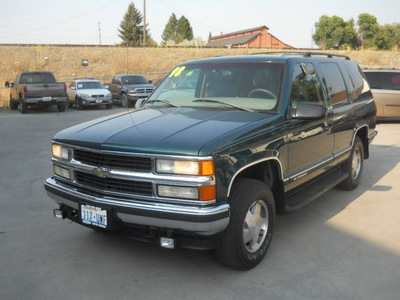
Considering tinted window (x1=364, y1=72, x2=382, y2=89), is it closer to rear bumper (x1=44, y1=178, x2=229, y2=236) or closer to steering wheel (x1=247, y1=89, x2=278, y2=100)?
steering wheel (x1=247, y1=89, x2=278, y2=100)

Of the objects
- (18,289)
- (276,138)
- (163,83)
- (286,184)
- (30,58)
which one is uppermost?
(30,58)

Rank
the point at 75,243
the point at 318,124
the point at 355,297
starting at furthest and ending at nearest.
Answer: the point at 318,124, the point at 75,243, the point at 355,297

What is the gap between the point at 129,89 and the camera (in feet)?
69.1

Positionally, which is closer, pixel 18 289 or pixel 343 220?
pixel 18 289

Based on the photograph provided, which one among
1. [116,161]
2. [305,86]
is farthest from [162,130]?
[305,86]

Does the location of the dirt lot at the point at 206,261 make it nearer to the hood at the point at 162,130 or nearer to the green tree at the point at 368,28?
the hood at the point at 162,130

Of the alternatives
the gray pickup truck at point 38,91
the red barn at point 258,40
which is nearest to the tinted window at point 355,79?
the gray pickup truck at point 38,91

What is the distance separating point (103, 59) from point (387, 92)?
2926 cm

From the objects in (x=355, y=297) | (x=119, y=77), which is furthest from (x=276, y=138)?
(x=119, y=77)

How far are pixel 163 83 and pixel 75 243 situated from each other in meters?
2.20

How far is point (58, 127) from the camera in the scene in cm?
1372

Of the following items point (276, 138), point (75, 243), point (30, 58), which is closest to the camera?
point (276, 138)

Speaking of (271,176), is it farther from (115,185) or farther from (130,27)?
(130,27)

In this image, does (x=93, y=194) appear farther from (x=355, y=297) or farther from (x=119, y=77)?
(x=119, y=77)
